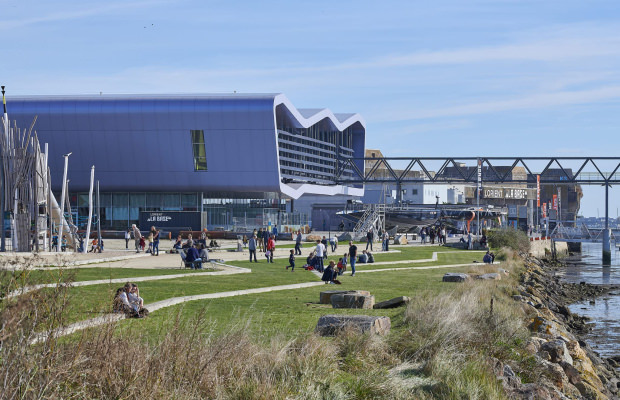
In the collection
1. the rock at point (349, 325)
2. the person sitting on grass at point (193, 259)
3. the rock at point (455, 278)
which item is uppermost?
the person sitting on grass at point (193, 259)

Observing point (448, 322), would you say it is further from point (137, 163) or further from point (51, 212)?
point (137, 163)

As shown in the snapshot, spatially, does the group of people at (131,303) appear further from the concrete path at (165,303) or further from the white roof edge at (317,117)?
the white roof edge at (317,117)

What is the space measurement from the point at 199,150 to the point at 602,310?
158ft

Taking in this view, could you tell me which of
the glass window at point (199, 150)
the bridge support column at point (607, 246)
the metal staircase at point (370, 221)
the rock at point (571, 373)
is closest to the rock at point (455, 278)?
the rock at point (571, 373)

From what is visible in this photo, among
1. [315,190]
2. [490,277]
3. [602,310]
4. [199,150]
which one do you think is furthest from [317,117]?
[490,277]

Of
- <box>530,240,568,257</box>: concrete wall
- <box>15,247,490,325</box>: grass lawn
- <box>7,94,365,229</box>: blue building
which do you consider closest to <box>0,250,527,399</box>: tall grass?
<box>15,247,490,325</box>: grass lawn

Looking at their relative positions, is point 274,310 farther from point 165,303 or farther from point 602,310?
point 602,310

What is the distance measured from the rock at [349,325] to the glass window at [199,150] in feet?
209

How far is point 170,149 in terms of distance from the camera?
78688 millimetres

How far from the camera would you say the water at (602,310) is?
27422 millimetres

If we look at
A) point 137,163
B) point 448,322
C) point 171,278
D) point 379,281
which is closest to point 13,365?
point 448,322

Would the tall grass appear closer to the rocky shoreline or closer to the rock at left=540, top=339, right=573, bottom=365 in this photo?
the rocky shoreline

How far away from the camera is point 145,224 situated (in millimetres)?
73438

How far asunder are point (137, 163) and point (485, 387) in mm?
70183
